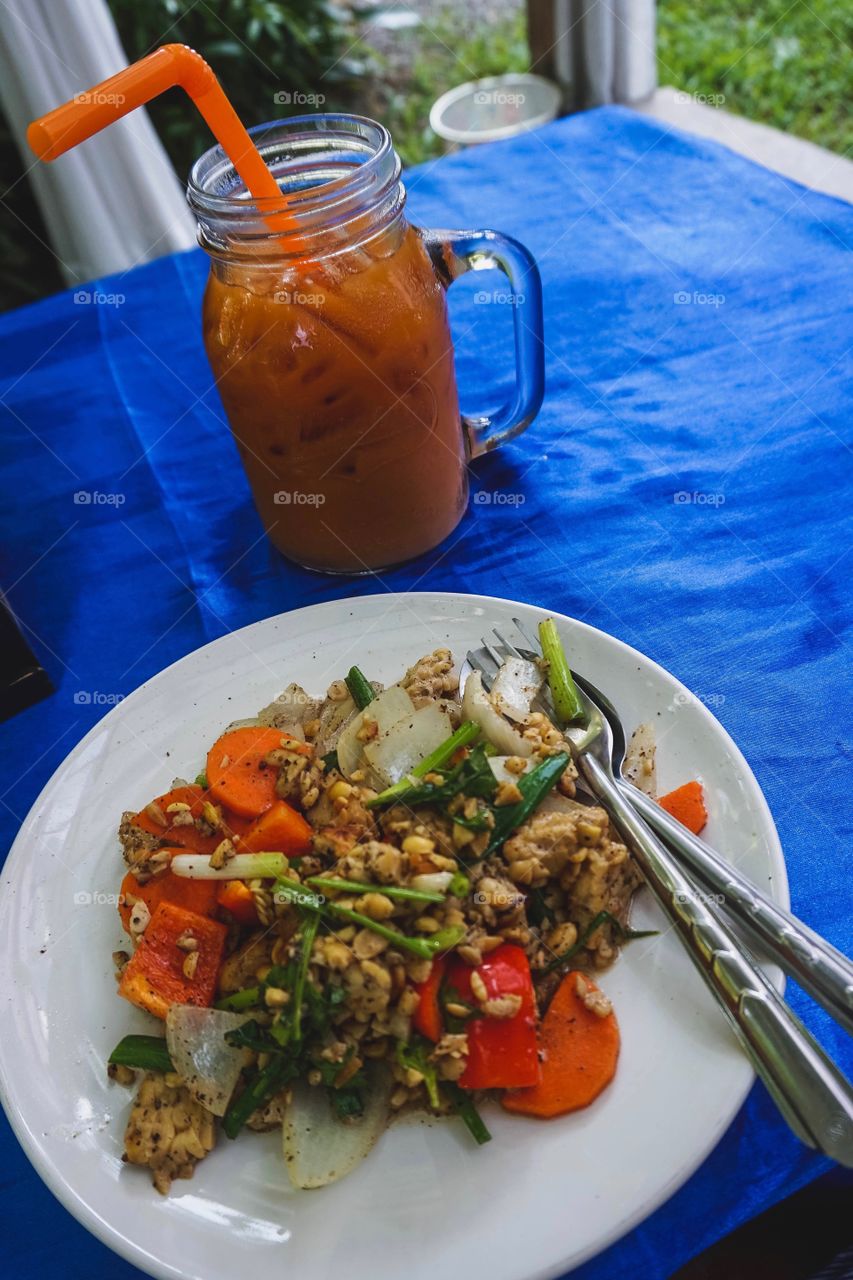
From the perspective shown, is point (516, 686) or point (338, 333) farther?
point (338, 333)

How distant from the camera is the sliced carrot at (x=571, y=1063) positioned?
1.07 m

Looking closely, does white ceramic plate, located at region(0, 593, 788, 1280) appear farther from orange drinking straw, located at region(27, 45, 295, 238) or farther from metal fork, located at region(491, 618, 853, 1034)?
orange drinking straw, located at region(27, 45, 295, 238)

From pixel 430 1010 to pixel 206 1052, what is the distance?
244mm

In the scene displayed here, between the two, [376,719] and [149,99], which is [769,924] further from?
[149,99]

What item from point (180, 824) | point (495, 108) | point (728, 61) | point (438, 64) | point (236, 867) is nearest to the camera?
point (236, 867)

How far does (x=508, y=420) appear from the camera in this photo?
1991 millimetres

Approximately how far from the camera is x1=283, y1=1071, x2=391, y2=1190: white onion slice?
1049 mm

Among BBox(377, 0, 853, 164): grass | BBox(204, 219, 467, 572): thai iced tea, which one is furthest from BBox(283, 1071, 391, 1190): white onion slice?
BBox(377, 0, 853, 164): grass

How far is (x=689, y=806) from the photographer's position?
129 cm

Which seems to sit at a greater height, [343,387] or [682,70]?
[343,387]

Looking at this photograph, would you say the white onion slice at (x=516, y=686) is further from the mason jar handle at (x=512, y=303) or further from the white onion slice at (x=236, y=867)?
the mason jar handle at (x=512, y=303)

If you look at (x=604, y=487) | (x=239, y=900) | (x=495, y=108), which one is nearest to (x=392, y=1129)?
(x=239, y=900)

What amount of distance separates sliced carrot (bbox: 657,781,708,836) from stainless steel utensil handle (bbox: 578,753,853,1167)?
0.09m

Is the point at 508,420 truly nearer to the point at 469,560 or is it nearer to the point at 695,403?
the point at 469,560
